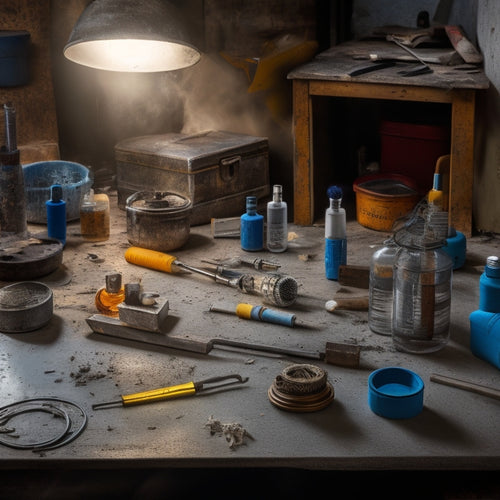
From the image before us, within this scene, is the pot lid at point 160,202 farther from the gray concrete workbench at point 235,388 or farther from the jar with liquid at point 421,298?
the jar with liquid at point 421,298

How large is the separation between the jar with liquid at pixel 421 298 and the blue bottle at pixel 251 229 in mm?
951

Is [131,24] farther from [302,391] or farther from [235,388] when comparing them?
[302,391]

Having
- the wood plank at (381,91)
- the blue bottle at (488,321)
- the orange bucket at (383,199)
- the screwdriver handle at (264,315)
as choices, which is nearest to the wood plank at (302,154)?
the wood plank at (381,91)

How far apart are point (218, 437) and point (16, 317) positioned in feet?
2.93

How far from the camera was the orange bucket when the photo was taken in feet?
11.5

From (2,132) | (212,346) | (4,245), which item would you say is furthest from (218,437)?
(2,132)

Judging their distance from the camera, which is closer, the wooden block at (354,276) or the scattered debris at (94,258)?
the wooden block at (354,276)

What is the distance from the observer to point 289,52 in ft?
12.5

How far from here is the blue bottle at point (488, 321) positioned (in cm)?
232

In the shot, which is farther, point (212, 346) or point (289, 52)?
point (289, 52)

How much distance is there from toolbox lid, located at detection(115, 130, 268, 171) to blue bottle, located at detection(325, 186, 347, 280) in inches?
32.6

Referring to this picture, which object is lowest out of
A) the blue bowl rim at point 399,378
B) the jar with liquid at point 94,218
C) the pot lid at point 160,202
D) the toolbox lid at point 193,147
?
the blue bowl rim at point 399,378

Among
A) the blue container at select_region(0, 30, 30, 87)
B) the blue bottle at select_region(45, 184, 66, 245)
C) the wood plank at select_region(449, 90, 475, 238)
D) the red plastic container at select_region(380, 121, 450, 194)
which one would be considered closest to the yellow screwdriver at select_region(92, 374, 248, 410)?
the blue bottle at select_region(45, 184, 66, 245)

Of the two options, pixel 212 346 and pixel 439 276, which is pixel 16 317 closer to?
pixel 212 346
